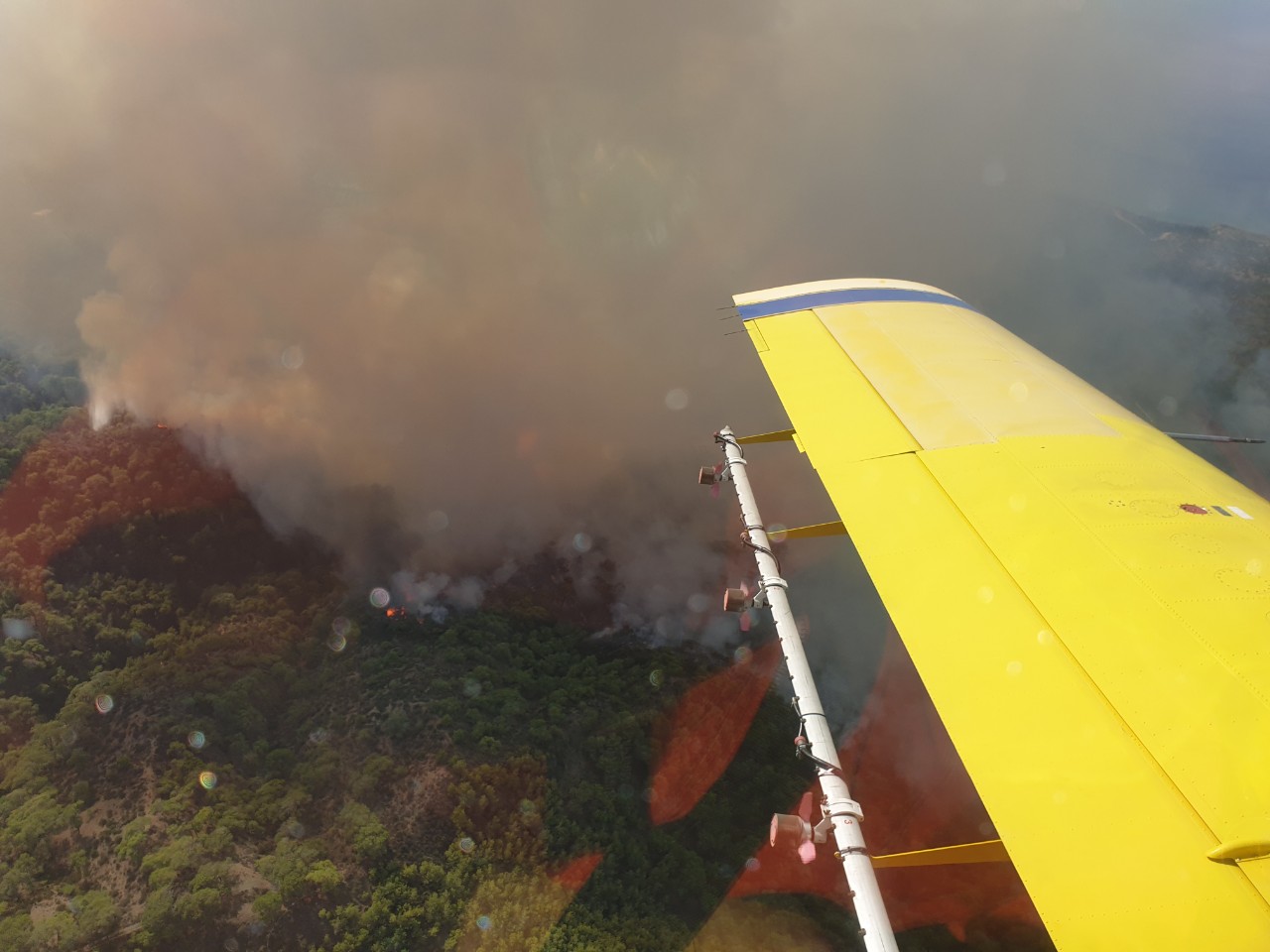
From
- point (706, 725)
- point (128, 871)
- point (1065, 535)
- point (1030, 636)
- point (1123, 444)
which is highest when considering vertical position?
point (1123, 444)

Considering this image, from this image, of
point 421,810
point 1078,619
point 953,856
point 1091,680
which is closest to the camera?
point 953,856


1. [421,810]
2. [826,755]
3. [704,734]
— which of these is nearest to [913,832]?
[704,734]

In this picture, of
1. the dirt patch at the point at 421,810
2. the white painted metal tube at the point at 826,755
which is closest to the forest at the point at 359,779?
the dirt patch at the point at 421,810

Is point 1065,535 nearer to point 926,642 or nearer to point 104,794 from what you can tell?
point 926,642

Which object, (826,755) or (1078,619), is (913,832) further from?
(826,755)

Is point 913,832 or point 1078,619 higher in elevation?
point 1078,619

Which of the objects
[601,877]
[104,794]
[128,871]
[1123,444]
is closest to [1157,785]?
[1123,444]
